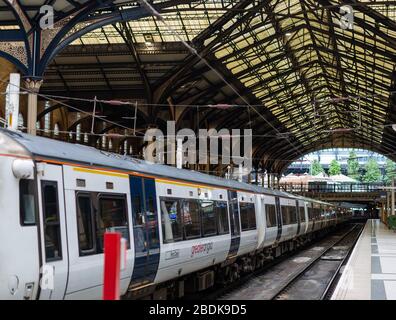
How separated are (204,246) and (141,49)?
19.2 metres

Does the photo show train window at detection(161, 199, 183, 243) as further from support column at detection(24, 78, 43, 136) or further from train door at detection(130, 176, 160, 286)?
support column at detection(24, 78, 43, 136)

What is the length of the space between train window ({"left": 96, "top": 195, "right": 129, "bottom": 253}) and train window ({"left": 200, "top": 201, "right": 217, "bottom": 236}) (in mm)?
4205

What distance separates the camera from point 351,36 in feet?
115

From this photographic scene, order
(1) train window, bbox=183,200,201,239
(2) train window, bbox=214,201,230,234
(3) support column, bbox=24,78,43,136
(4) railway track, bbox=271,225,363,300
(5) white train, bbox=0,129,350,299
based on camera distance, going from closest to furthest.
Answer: (5) white train, bbox=0,129,350,299 < (1) train window, bbox=183,200,201,239 < (2) train window, bbox=214,201,230,234 < (4) railway track, bbox=271,225,363,300 < (3) support column, bbox=24,78,43,136

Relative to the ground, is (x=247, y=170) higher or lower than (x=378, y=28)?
lower

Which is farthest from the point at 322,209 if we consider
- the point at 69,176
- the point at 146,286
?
the point at 69,176

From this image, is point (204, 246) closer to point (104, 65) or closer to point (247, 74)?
point (104, 65)

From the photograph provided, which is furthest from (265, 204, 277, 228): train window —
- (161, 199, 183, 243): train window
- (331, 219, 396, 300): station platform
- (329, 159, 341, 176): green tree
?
(329, 159, 341, 176): green tree

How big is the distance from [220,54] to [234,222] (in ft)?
67.5

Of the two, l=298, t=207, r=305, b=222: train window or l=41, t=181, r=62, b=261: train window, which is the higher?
l=41, t=181, r=62, b=261: train window

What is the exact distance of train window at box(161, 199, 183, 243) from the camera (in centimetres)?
1109

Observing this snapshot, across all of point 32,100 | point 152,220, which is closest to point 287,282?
point 152,220

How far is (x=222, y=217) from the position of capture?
1505cm

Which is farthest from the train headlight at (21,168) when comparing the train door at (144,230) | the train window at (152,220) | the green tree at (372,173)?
the green tree at (372,173)
